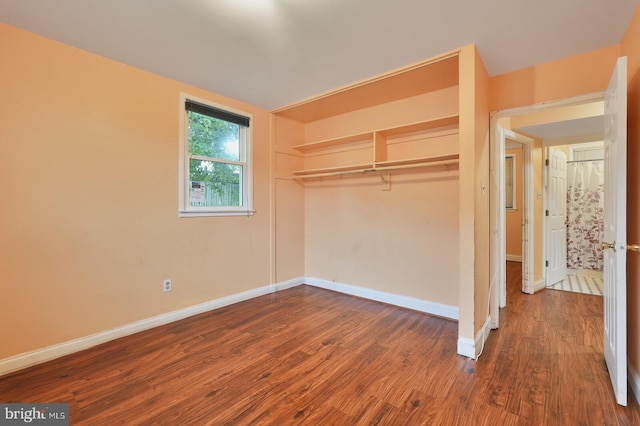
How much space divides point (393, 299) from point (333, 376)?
64.5 inches

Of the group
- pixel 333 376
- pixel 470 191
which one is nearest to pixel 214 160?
pixel 333 376

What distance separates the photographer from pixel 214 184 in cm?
333

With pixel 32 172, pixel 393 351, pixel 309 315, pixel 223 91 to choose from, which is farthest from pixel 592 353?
pixel 32 172

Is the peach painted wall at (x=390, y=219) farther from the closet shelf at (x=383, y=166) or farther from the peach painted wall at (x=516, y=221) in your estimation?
the peach painted wall at (x=516, y=221)

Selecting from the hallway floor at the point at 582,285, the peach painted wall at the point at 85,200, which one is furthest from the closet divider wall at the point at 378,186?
the hallway floor at the point at 582,285

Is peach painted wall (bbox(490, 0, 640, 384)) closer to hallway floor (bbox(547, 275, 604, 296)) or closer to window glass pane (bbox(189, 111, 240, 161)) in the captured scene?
hallway floor (bbox(547, 275, 604, 296))

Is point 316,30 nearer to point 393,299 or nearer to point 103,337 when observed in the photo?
point 393,299

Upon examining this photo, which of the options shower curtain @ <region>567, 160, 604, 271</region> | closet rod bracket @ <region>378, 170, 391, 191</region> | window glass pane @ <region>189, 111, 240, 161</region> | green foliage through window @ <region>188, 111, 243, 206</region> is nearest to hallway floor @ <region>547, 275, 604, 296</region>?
shower curtain @ <region>567, 160, 604, 271</region>

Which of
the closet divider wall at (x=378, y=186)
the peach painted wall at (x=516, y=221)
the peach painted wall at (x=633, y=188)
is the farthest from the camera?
the peach painted wall at (x=516, y=221)

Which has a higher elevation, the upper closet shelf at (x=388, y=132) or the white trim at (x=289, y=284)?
the upper closet shelf at (x=388, y=132)

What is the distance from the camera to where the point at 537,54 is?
2350 millimetres

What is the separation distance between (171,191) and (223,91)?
127cm

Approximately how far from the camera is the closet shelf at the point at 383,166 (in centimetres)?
289

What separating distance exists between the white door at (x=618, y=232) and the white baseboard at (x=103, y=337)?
333cm
